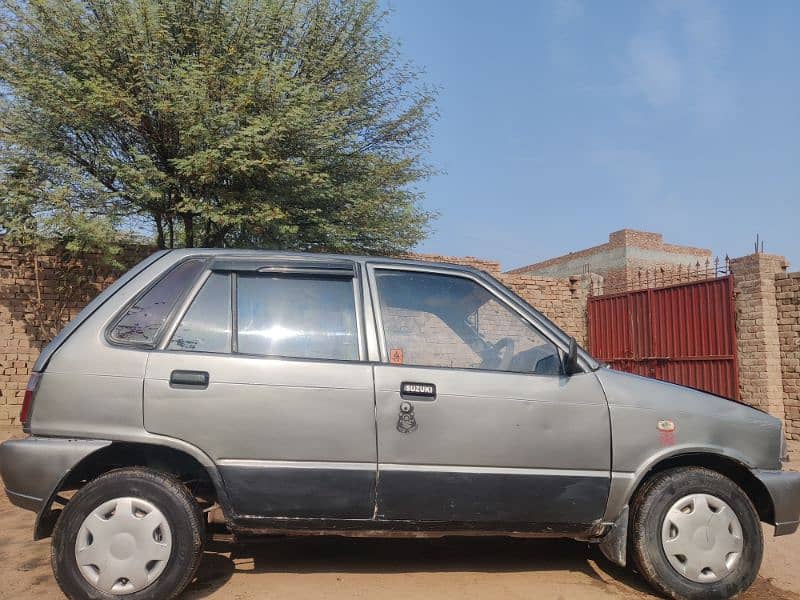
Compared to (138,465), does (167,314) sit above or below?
above

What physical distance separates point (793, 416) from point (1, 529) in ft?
35.8

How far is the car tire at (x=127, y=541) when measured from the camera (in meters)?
3.04

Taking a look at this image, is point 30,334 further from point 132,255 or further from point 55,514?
point 55,514

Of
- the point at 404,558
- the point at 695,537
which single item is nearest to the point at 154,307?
the point at 404,558

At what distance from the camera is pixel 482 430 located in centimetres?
331

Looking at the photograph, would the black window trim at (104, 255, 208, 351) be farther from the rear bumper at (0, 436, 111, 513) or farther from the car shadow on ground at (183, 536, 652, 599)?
the car shadow on ground at (183, 536, 652, 599)

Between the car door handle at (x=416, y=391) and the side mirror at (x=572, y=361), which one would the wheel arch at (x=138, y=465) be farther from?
the side mirror at (x=572, y=361)

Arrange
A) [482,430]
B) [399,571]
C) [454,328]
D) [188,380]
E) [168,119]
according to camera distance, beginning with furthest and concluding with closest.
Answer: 1. [168,119]
2. [399,571]
3. [454,328]
4. [482,430]
5. [188,380]

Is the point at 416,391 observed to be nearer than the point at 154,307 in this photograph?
Yes

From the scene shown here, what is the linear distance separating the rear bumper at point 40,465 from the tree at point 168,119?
21.2 feet

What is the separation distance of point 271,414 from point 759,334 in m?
10.0

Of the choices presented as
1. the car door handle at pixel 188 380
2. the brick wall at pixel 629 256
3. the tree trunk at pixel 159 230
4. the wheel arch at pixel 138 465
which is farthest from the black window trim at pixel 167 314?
the brick wall at pixel 629 256

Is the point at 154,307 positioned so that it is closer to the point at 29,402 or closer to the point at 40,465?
the point at 29,402

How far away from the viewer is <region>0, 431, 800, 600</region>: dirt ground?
347 centimetres
